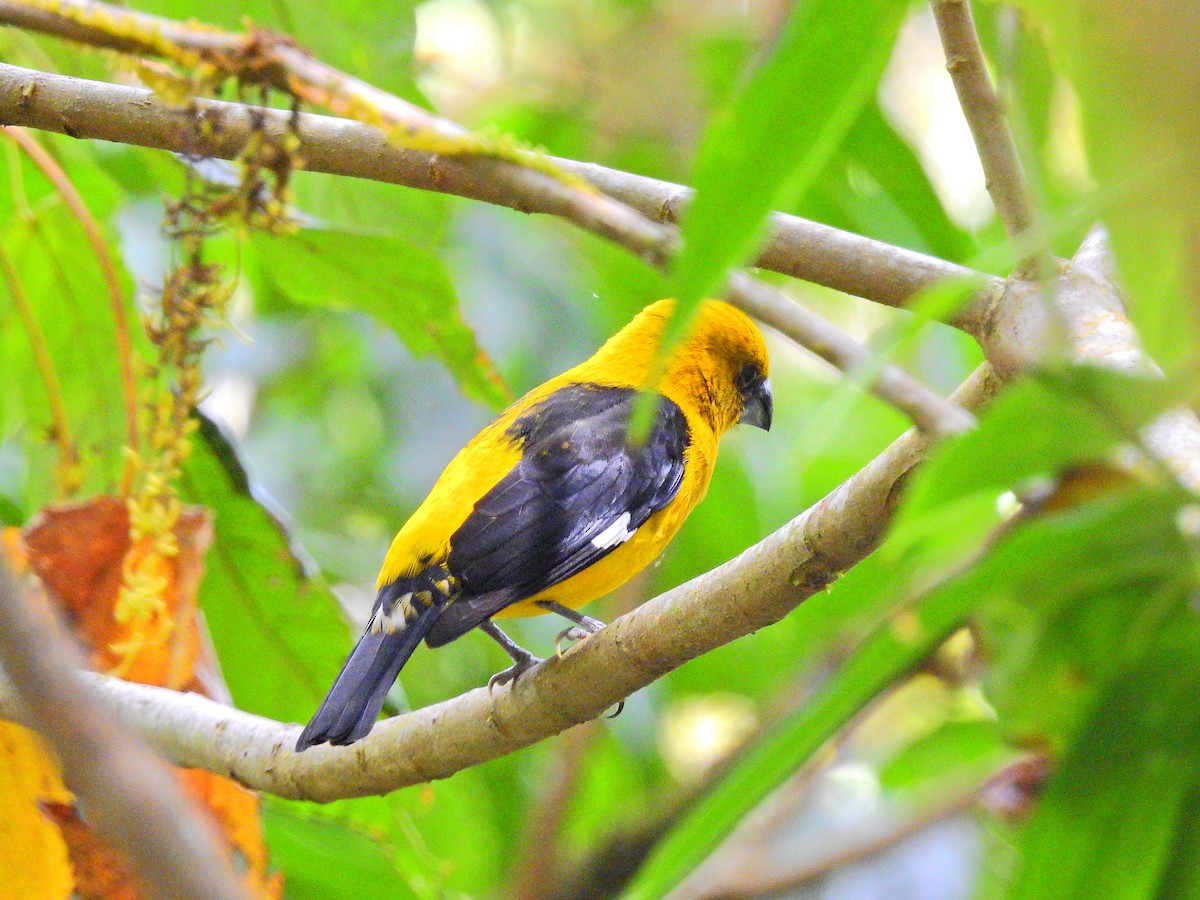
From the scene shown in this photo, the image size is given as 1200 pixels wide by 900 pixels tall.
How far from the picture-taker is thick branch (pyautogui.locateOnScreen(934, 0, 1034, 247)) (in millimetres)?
2176

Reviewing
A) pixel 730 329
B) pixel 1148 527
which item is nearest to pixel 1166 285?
pixel 1148 527

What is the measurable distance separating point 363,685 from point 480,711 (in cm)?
37

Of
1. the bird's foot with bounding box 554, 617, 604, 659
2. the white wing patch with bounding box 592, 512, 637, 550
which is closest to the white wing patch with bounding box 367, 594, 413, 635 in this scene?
the bird's foot with bounding box 554, 617, 604, 659

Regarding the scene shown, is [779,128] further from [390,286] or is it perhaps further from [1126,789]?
[390,286]

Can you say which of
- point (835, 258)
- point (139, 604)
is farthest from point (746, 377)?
point (139, 604)

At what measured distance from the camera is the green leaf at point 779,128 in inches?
41.1

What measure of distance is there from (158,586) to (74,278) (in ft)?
3.73

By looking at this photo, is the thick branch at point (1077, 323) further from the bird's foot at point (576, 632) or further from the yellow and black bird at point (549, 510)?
the bird's foot at point (576, 632)

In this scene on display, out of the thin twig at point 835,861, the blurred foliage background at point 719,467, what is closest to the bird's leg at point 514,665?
the blurred foliage background at point 719,467

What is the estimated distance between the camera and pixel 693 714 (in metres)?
7.29

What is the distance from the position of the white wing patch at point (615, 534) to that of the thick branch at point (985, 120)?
1.42 meters

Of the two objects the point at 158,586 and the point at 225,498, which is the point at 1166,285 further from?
the point at 225,498

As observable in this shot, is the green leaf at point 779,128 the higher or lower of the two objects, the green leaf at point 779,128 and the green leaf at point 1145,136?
the higher

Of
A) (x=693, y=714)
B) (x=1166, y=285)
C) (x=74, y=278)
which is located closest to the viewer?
(x=1166, y=285)
